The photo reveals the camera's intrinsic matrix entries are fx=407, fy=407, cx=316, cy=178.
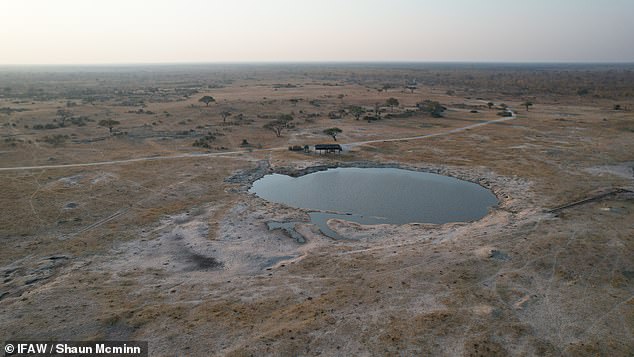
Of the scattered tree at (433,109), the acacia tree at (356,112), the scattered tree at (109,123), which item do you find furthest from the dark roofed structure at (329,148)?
the scattered tree at (433,109)

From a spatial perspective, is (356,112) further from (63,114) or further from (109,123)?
(63,114)

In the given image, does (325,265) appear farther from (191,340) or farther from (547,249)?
(547,249)

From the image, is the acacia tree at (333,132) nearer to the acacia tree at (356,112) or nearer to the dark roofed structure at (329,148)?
the dark roofed structure at (329,148)

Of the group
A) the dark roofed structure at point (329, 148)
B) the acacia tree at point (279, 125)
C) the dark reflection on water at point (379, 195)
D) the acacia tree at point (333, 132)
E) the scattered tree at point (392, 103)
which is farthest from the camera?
the scattered tree at point (392, 103)

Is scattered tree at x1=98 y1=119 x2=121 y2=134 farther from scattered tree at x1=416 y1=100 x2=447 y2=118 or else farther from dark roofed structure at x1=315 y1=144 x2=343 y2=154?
scattered tree at x1=416 y1=100 x2=447 y2=118

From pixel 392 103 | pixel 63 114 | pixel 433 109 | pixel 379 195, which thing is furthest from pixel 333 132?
A: pixel 63 114

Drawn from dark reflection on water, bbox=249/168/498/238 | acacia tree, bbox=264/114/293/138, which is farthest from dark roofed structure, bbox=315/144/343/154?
acacia tree, bbox=264/114/293/138
